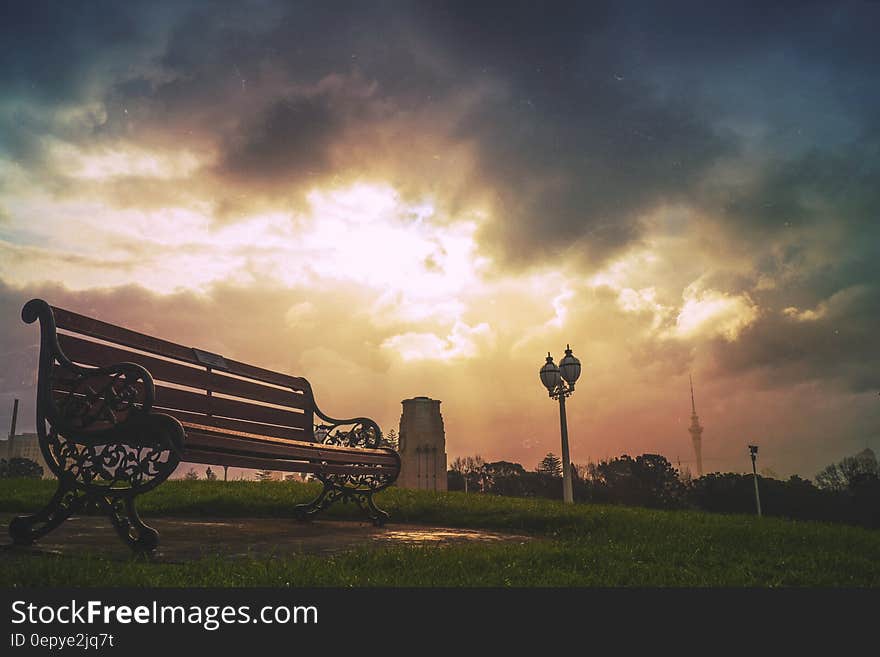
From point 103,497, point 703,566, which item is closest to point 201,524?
point 103,497

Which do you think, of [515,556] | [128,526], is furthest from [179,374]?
[515,556]

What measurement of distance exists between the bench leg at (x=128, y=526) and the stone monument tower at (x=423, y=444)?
26.2m

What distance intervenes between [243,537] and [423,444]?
83.5ft

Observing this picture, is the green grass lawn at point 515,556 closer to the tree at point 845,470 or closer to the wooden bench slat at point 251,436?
the wooden bench slat at point 251,436

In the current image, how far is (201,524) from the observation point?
689cm

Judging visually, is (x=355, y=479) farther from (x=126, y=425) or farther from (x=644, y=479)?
(x=644, y=479)

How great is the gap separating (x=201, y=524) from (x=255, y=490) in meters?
2.92

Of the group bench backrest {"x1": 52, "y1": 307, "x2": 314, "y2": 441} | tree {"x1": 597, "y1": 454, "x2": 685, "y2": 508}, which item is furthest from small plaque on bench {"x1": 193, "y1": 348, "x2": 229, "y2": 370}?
tree {"x1": 597, "y1": 454, "x2": 685, "y2": 508}

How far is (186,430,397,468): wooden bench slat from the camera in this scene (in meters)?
4.77

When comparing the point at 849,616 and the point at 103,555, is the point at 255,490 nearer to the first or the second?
the point at 103,555

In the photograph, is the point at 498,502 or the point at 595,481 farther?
the point at 595,481

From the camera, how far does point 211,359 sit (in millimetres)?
6781

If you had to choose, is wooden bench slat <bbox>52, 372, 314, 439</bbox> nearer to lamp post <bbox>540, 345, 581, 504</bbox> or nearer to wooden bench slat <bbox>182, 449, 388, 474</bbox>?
wooden bench slat <bbox>182, 449, 388, 474</bbox>

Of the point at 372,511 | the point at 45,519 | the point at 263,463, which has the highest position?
the point at 263,463
